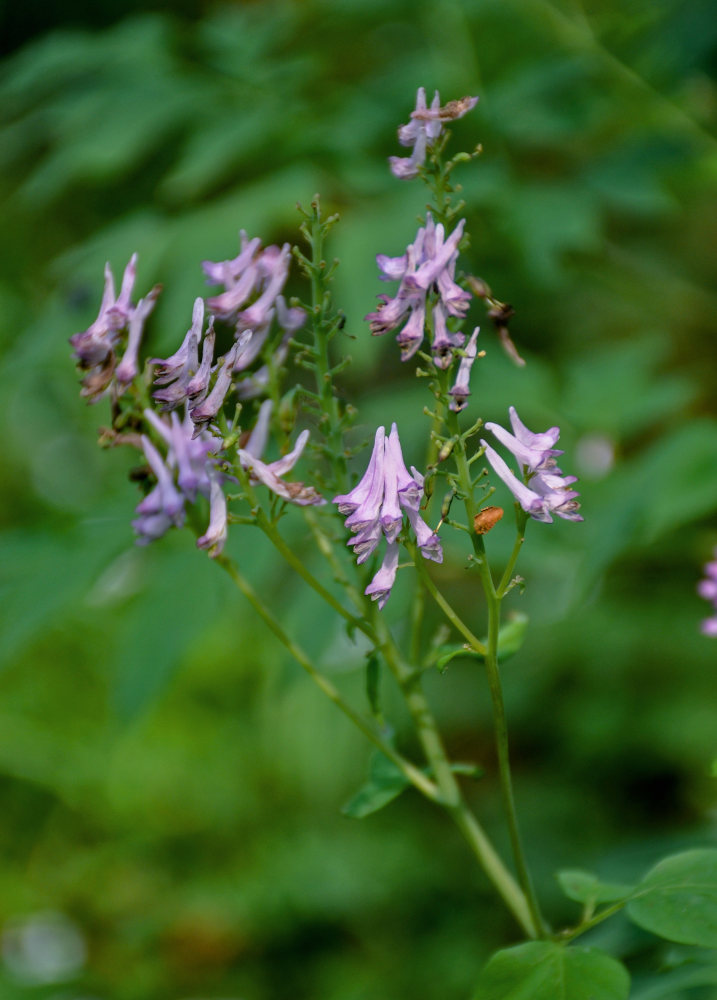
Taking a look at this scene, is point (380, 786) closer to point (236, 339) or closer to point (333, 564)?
point (333, 564)

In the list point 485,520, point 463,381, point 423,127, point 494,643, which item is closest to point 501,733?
point 494,643

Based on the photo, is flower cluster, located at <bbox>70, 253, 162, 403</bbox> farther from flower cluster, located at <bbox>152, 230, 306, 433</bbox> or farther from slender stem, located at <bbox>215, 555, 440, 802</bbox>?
slender stem, located at <bbox>215, 555, 440, 802</bbox>

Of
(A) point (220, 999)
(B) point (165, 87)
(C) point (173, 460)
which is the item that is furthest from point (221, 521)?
(A) point (220, 999)

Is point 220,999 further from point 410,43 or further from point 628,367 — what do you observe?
point 410,43

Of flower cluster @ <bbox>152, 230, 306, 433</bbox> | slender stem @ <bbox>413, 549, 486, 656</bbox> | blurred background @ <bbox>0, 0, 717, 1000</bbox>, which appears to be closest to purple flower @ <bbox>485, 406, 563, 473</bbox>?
slender stem @ <bbox>413, 549, 486, 656</bbox>

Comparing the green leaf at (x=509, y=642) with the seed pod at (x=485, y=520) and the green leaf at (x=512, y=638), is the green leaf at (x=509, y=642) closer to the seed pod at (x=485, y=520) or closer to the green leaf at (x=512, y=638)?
the green leaf at (x=512, y=638)

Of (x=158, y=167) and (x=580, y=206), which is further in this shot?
(x=158, y=167)
